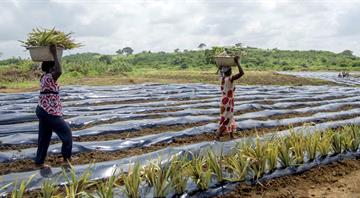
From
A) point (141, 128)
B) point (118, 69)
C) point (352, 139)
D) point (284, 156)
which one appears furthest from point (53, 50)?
point (118, 69)

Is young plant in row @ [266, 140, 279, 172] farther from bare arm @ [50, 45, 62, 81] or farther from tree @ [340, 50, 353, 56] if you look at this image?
tree @ [340, 50, 353, 56]

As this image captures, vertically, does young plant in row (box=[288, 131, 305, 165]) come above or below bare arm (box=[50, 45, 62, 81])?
below

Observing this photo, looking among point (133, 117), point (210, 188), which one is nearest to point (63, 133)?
point (210, 188)

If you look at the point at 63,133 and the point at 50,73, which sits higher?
the point at 50,73

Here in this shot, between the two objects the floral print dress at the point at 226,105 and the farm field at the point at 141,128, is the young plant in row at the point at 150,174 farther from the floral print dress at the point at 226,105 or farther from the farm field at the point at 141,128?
the floral print dress at the point at 226,105

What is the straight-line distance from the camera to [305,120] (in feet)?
32.8

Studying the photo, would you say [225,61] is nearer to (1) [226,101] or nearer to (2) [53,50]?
(1) [226,101]

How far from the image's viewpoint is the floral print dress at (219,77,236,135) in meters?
7.69

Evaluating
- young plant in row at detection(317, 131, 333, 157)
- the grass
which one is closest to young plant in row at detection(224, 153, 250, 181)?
young plant in row at detection(317, 131, 333, 157)

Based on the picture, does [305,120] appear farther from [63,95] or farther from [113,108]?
[63,95]

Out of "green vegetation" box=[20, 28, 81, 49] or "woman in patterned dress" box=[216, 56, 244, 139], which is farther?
"woman in patterned dress" box=[216, 56, 244, 139]

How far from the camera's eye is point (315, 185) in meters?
5.38

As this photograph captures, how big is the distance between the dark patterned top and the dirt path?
2538 millimetres

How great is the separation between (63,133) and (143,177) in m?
1.60
